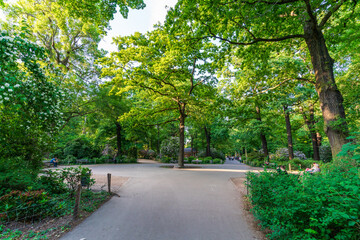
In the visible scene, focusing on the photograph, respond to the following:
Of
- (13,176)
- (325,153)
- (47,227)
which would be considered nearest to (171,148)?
(325,153)

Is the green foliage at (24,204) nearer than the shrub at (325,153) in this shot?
Yes

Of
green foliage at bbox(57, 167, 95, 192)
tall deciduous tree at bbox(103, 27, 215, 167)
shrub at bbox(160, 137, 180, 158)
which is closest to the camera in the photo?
green foliage at bbox(57, 167, 95, 192)

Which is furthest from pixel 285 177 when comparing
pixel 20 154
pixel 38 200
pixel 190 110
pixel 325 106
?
pixel 190 110

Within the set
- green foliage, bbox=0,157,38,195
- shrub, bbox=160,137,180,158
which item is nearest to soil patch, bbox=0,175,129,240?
green foliage, bbox=0,157,38,195

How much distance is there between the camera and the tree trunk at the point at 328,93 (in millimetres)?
5055

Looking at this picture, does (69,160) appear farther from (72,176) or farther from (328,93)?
(328,93)

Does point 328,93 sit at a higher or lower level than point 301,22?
lower

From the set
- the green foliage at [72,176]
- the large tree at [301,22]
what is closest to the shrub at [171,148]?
the green foliage at [72,176]

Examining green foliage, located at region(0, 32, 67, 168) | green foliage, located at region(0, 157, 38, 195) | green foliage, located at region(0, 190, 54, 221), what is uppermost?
green foliage, located at region(0, 32, 67, 168)

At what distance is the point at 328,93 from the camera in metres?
5.36

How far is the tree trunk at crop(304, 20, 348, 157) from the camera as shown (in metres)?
5.05

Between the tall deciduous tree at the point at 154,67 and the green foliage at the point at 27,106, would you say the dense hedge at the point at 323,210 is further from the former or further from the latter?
the tall deciduous tree at the point at 154,67

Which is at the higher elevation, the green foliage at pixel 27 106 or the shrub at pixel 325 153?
the green foliage at pixel 27 106

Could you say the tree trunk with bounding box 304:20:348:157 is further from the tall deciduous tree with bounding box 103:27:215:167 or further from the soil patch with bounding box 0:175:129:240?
the soil patch with bounding box 0:175:129:240
